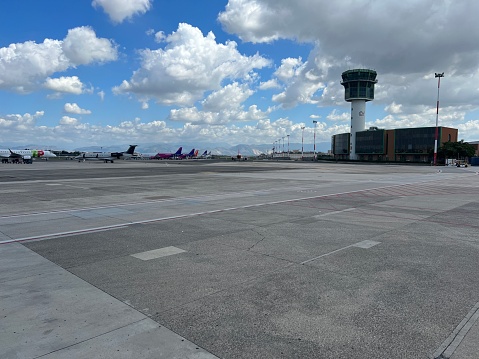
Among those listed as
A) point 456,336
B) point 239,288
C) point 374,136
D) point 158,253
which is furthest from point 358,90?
point 456,336

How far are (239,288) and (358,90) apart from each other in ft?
456

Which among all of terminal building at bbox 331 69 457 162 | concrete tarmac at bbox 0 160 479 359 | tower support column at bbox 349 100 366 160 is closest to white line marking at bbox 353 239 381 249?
Result: concrete tarmac at bbox 0 160 479 359

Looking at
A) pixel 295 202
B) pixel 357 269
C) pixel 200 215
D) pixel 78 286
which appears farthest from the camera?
pixel 295 202

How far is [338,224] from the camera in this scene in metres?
11.1

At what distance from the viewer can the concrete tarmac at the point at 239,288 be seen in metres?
4.04

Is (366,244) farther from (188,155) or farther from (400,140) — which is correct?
(188,155)

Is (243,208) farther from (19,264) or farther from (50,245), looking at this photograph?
(19,264)

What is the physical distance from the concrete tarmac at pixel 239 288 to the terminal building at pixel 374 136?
402 ft

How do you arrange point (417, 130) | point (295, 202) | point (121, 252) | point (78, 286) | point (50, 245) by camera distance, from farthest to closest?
point (417, 130) < point (295, 202) < point (50, 245) < point (121, 252) < point (78, 286)

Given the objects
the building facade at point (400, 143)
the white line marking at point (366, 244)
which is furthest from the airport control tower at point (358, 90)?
the white line marking at point (366, 244)

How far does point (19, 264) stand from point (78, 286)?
83.8 inches

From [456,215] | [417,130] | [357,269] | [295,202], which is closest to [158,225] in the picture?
[357,269]

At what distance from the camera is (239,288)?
5703mm

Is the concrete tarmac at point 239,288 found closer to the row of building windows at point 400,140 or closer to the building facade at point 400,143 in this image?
the building facade at point 400,143
